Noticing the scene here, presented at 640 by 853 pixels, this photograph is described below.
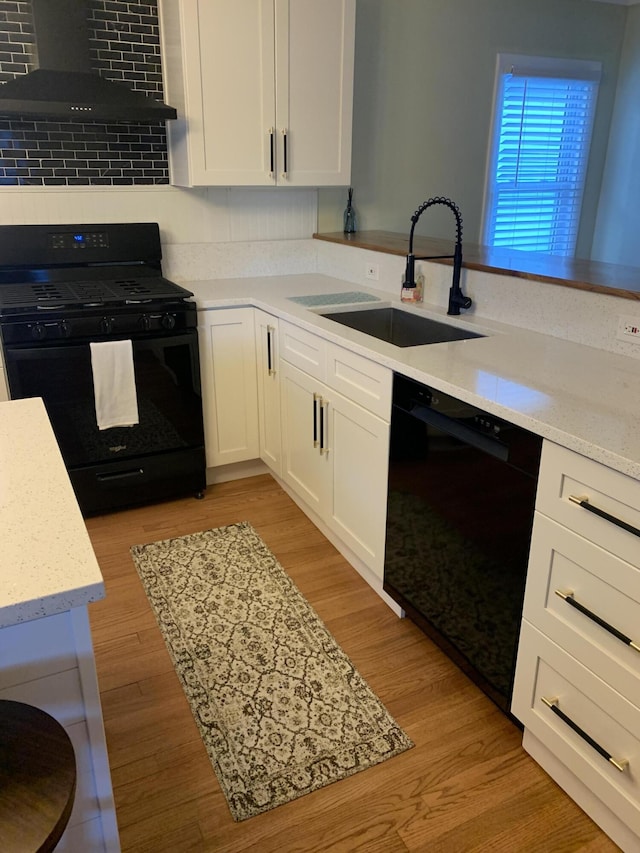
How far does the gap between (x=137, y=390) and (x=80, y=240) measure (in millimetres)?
816

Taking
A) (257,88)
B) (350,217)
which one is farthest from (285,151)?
(350,217)

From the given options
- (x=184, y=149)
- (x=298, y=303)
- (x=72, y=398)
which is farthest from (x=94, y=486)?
(x=184, y=149)

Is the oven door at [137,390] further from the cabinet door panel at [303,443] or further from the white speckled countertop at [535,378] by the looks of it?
the white speckled countertop at [535,378]

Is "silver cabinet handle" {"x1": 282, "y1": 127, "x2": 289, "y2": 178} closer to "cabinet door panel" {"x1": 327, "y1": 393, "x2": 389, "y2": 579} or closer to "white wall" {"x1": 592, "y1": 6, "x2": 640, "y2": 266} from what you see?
"cabinet door panel" {"x1": 327, "y1": 393, "x2": 389, "y2": 579}

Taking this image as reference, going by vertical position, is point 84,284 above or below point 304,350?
above

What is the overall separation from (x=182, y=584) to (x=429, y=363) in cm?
125

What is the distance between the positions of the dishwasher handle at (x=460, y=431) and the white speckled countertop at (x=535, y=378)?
0.29 ft

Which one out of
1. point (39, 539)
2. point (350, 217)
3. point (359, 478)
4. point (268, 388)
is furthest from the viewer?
point (350, 217)

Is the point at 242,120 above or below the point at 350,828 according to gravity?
above

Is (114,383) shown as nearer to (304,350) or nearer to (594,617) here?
(304,350)

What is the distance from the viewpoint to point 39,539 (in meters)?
0.98

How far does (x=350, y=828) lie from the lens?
1.52 metres

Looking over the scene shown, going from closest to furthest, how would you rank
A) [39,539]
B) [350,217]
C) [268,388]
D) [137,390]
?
[39,539] < [137,390] < [268,388] < [350,217]

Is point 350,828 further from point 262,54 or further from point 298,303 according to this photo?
point 262,54
